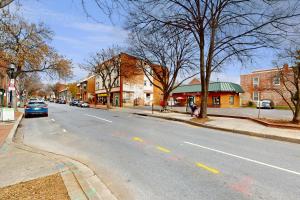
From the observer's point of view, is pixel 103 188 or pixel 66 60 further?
pixel 66 60

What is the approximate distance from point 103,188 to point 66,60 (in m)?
25.2

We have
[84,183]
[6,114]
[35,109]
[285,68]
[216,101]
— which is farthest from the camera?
[216,101]

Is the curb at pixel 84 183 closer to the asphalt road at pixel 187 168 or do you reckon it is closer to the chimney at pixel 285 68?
the asphalt road at pixel 187 168

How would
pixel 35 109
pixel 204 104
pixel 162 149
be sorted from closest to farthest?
pixel 162 149
pixel 204 104
pixel 35 109

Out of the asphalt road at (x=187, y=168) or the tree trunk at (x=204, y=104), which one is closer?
the asphalt road at (x=187, y=168)

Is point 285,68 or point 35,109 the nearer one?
point 285,68

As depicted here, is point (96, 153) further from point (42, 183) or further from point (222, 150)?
point (222, 150)

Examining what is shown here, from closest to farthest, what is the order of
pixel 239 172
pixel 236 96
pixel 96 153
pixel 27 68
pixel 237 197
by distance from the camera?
pixel 237 197 < pixel 239 172 < pixel 96 153 < pixel 27 68 < pixel 236 96

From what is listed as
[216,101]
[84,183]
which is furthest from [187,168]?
[216,101]

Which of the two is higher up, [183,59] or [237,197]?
[183,59]

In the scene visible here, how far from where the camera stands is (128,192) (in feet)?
13.1

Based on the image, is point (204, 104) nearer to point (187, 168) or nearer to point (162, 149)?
point (162, 149)

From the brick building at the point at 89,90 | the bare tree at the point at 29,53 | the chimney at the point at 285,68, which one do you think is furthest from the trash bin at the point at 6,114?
the brick building at the point at 89,90

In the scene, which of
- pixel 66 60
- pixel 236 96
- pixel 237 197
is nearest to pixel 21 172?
pixel 237 197
